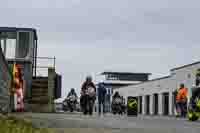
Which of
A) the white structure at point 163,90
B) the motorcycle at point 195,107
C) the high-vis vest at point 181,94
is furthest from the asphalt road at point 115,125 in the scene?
the white structure at point 163,90

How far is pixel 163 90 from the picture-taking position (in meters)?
60.4

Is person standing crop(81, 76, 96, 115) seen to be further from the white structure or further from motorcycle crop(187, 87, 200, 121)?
the white structure

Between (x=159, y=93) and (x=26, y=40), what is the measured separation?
1319 inches

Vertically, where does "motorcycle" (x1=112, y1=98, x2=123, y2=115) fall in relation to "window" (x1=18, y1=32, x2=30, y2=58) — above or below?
below

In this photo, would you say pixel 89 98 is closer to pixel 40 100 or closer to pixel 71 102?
pixel 40 100

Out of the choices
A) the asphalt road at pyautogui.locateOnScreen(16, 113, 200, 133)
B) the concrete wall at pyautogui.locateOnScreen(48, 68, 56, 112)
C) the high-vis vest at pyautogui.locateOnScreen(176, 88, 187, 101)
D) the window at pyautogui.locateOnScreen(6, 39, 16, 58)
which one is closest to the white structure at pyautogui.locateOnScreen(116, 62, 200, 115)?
the concrete wall at pyautogui.locateOnScreen(48, 68, 56, 112)

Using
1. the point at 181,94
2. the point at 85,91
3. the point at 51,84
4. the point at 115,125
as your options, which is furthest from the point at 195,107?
the point at 51,84

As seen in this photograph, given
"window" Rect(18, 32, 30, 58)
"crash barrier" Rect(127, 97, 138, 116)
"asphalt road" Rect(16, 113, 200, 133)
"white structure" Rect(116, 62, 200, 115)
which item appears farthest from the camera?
"white structure" Rect(116, 62, 200, 115)

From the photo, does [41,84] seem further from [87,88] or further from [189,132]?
[189,132]

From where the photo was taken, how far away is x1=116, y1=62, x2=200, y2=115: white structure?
49.9 metres

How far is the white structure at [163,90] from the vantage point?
4991cm

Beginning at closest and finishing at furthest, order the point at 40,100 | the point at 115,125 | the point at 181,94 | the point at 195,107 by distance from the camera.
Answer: the point at 115,125 → the point at 195,107 → the point at 181,94 → the point at 40,100

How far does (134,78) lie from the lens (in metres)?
133

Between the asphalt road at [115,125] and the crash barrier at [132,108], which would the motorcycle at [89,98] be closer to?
the asphalt road at [115,125]
